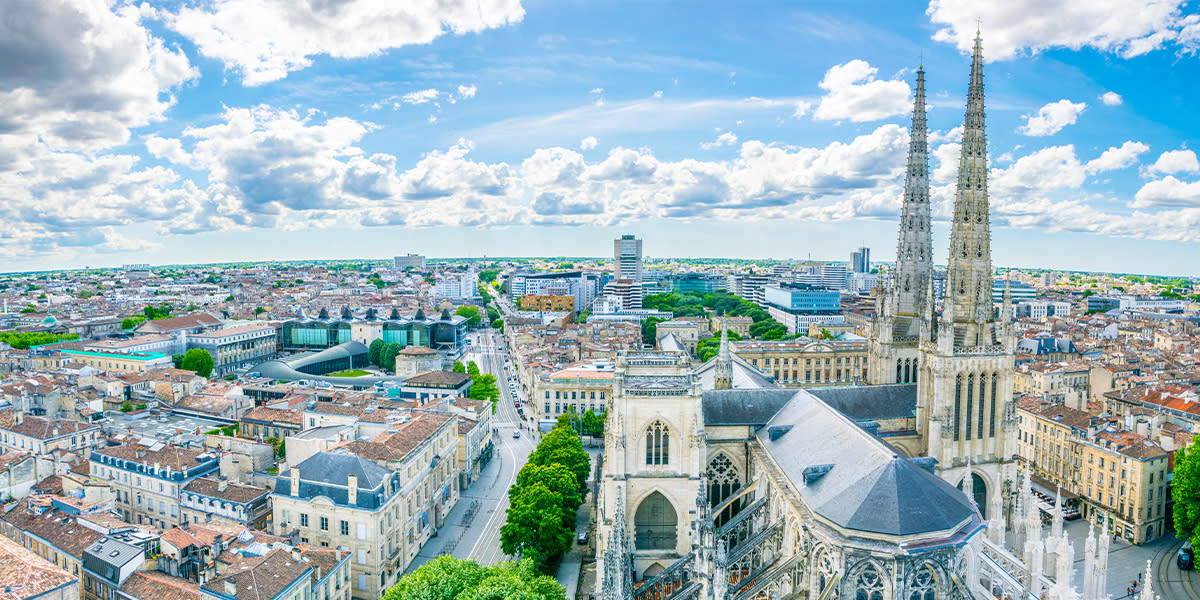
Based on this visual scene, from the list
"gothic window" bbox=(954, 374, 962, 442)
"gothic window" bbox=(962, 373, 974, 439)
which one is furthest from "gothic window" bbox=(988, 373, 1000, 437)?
"gothic window" bbox=(954, 374, 962, 442)

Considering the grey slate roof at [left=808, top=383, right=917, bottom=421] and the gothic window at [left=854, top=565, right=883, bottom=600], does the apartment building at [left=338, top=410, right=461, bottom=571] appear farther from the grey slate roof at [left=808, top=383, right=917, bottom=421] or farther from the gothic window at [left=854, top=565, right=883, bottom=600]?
the gothic window at [left=854, top=565, right=883, bottom=600]

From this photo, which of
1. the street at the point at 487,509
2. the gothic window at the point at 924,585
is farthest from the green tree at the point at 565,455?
the gothic window at the point at 924,585

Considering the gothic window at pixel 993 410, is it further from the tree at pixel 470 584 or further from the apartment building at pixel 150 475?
the apartment building at pixel 150 475

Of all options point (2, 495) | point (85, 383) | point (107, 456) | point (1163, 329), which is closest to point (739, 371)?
point (107, 456)

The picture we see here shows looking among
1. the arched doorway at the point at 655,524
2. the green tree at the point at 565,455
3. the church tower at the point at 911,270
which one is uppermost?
the church tower at the point at 911,270

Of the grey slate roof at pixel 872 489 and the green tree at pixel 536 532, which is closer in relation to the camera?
the grey slate roof at pixel 872 489

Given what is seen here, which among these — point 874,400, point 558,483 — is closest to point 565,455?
point 558,483
